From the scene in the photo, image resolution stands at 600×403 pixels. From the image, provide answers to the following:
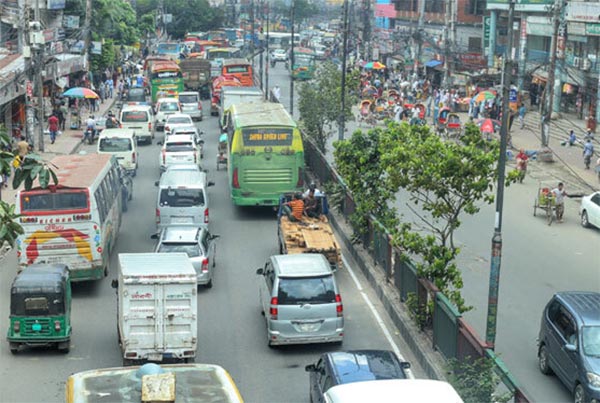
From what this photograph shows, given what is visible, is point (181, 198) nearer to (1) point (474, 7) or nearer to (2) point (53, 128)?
(2) point (53, 128)

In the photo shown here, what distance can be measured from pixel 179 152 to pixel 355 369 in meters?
24.7

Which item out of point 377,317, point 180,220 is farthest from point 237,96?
point 377,317

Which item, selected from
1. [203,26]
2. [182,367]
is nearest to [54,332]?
[182,367]

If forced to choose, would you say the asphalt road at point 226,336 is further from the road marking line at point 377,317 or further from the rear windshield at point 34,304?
the rear windshield at point 34,304

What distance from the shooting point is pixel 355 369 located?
14258 mm

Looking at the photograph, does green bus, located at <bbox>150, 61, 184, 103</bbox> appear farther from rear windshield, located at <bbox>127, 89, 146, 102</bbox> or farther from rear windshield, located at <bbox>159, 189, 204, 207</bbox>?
rear windshield, located at <bbox>159, 189, 204, 207</bbox>

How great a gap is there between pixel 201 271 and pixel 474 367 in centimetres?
962

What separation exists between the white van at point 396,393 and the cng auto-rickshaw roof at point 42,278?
28.4 feet

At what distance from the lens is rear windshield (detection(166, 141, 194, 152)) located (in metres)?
38.3

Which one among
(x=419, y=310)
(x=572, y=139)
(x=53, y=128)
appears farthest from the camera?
(x=572, y=139)

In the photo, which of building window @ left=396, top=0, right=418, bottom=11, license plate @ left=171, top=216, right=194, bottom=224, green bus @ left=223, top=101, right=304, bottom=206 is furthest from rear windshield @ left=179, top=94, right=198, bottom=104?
building window @ left=396, top=0, right=418, bottom=11

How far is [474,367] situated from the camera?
14867mm

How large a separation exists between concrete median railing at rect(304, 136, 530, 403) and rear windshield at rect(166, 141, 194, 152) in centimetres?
1156

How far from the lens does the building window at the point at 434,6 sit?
88.2m
